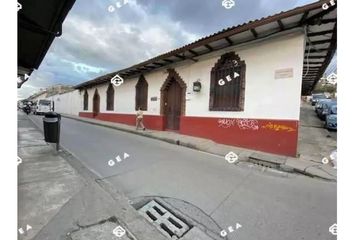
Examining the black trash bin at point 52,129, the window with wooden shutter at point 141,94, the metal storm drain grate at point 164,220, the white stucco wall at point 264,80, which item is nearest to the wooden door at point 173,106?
the white stucco wall at point 264,80

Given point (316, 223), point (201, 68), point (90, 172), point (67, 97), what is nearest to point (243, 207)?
point (316, 223)

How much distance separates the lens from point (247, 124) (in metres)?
8.70

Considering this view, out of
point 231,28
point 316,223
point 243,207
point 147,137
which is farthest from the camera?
point 147,137

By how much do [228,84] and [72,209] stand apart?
7624mm

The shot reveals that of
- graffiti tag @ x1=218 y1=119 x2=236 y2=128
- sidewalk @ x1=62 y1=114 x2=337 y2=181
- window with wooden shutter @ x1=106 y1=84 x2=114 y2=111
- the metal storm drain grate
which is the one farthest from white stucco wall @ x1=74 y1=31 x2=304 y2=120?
window with wooden shutter @ x1=106 y1=84 x2=114 y2=111

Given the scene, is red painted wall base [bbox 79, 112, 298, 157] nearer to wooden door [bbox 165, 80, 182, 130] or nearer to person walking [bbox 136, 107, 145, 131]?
wooden door [bbox 165, 80, 182, 130]

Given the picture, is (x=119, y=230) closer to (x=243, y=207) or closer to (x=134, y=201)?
(x=134, y=201)

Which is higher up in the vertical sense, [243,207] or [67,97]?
[67,97]

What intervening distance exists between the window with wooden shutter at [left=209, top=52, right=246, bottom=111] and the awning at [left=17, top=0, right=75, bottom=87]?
6.33m

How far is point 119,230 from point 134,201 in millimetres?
1024

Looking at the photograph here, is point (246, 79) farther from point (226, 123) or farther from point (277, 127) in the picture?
point (277, 127)

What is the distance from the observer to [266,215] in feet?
12.0

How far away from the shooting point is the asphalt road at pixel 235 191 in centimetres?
339

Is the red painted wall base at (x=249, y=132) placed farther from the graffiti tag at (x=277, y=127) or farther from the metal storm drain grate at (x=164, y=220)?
the metal storm drain grate at (x=164, y=220)
